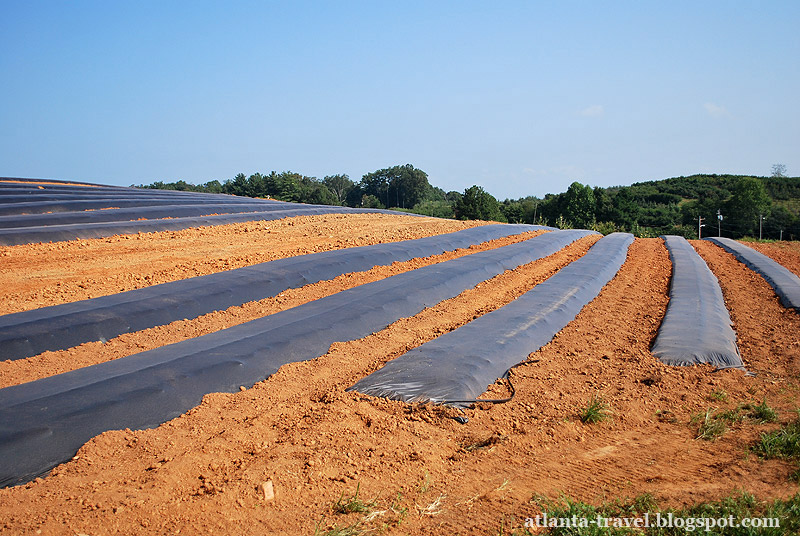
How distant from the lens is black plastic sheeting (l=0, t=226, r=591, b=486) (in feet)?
11.3

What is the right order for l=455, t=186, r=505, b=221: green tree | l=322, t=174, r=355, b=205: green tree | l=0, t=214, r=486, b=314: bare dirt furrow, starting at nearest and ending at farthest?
1. l=0, t=214, r=486, b=314: bare dirt furrow
2. l=455, t=186, r=505, b=221: green tree
3. l=322, t=174, r=355, b=205: green tree

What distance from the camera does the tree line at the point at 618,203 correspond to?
46.9 m

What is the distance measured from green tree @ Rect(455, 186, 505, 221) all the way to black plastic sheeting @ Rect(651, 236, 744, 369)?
4083 cm

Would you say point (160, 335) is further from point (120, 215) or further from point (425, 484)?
point (120, 215)

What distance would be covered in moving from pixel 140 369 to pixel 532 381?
11.3 feet

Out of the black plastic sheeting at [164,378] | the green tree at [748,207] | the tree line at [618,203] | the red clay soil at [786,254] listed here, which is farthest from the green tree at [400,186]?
the black plastic sheeting at [164,378]

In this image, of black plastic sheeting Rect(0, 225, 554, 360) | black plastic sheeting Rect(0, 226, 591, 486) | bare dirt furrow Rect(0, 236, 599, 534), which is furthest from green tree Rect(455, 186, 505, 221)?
bare dirt furrow Rect(0, 236, 599, 534)

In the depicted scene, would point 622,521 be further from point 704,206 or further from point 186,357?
point 704,206

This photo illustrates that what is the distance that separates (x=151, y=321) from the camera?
604 cm

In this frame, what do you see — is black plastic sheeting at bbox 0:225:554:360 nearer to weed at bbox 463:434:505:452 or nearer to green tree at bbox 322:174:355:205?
weed at bbox 463:434:505:452

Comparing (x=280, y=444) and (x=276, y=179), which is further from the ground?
(x=276, y=179)

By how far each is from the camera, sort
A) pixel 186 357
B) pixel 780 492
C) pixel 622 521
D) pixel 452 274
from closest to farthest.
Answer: pixel 622 521 → pixel 780 492 → pixel 186 357 → pixel 452 274

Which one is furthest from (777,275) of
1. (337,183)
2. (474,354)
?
(337,183)

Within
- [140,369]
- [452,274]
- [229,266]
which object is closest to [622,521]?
[140,369]
